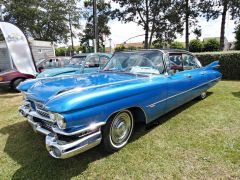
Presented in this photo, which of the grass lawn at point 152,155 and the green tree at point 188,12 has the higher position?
the green tree at point 188,12

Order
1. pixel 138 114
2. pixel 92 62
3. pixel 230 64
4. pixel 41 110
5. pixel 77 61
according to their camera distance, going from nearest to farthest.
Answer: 1. pixel 41 110
2. pixel 138 114
3. pixel 92 62
4. pixel 77 61
5. pixel 230 64

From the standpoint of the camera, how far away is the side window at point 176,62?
14.0ft

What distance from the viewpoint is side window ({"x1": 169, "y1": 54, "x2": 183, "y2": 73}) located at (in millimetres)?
4275

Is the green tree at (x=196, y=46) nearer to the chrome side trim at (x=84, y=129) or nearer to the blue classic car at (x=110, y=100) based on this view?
the blue classic car at (x=110, y=100)

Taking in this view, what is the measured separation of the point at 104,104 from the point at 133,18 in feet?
69.3

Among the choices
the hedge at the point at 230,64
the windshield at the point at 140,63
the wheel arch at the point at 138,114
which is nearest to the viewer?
the wheel arch at the point at 138,114

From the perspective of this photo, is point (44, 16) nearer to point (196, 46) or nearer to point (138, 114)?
point (196, 46)

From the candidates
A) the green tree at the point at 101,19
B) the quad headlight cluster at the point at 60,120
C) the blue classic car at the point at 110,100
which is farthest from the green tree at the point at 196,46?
the quad headlight cluster at the point at 60,120

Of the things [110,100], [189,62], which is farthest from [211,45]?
[110,100]

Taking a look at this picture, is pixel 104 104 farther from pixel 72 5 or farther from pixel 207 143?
pixel 72 5

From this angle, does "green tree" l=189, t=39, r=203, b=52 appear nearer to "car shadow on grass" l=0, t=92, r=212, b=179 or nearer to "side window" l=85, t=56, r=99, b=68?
"side window" l=85, t=56, r=99, b=68

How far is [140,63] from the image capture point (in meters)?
4.08

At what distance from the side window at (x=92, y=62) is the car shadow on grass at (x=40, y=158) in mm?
3831

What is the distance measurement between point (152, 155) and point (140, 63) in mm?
1820
